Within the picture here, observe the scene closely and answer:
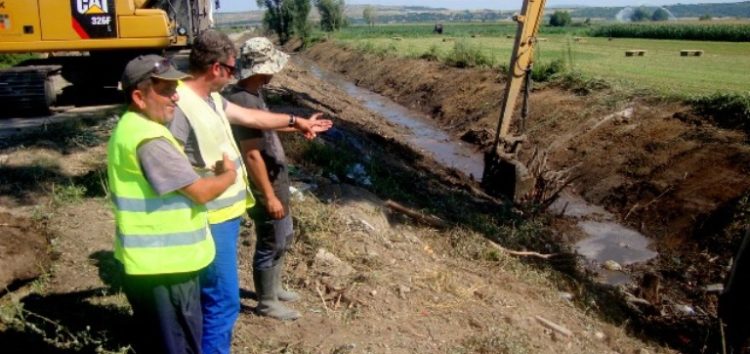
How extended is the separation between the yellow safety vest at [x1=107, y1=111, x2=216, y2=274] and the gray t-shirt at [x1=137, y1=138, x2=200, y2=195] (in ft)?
0.10

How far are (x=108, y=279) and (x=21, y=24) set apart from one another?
694 cm

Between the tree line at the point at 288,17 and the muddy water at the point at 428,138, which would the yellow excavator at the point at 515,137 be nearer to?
the muddy water at the point at 428,138

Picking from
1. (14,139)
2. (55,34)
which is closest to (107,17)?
(55,34)

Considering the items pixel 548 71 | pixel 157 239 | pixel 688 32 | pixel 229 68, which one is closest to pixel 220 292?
pixel 157 239

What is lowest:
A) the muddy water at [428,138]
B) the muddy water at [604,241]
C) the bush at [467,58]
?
the muddy water at [604,241]

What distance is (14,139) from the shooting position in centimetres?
764

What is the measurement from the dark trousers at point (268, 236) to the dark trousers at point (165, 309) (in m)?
1.08

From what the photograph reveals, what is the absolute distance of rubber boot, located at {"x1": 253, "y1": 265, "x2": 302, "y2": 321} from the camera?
4.07 meters

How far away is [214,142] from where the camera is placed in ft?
10.1

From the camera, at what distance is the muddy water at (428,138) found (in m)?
13.4

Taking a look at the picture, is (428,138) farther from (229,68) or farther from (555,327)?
(229,68)

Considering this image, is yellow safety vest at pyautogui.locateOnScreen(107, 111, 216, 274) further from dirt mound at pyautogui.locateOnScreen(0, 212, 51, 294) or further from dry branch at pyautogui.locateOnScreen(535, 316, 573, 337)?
dry branch at pyautogui.locateOnScreen(535, 316, 573, 337)

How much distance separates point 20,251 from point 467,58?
1870 cm

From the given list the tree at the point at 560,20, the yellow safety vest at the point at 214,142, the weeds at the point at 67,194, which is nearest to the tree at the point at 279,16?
the tree at the point at 560,20
